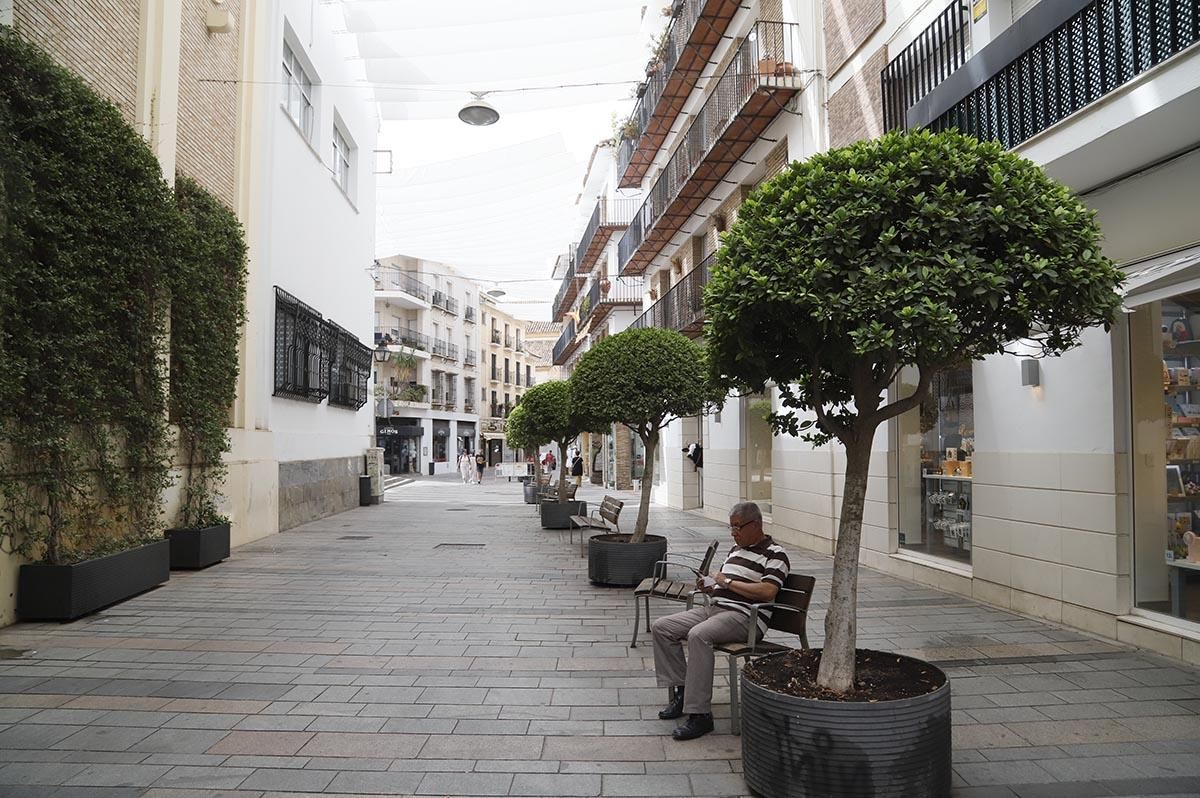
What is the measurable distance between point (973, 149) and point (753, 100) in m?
9.53

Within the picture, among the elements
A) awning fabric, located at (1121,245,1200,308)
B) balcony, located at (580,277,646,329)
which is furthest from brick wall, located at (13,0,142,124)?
balcony, located at (580,277,646,329)

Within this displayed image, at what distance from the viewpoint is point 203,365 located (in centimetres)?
1052

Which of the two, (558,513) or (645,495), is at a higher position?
(645,495)

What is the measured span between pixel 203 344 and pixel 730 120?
29.1 ft

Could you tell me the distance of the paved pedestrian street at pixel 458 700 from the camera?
3.73 meters

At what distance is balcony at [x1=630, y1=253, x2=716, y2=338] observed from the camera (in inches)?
662

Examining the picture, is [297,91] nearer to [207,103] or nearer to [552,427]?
[207,103]

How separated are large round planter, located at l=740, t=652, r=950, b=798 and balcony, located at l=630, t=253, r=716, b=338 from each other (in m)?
12.2

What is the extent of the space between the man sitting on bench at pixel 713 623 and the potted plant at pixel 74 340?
5.48 metres

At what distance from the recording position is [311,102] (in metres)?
17.9

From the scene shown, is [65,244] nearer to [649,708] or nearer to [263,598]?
[263,598]

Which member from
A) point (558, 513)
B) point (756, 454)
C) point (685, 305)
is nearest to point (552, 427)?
point (558, 513)

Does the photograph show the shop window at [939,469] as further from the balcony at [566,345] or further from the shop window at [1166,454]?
the balcony at [566,345]

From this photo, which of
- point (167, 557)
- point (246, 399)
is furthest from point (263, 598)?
point (246, 399)
